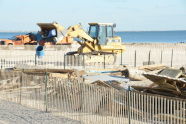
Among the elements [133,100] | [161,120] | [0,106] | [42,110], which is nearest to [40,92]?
[42,110]

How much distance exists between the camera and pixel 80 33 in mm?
32938

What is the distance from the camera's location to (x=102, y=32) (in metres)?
34.2

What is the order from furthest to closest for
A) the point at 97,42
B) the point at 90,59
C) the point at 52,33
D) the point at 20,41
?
the point at 20,41 → the point at 97,42 → the point at 52,33 → the point at 90,59

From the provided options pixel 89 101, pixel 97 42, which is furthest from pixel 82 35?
pixel 89 101

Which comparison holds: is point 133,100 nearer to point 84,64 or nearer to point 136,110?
point 136,110

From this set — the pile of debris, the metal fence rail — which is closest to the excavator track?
the metal fence rail

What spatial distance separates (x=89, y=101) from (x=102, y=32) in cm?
2056

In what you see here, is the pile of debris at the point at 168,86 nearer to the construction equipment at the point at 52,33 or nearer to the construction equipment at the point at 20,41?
the construction equipment at the point at 52,33

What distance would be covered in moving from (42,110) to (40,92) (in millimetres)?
834

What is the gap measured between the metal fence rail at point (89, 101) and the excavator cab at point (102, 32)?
1598 centimetres

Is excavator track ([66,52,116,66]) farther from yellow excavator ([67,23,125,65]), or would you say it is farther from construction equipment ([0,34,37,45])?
construction equipment ([0,34,37,45])

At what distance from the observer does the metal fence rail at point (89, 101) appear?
11.6 metres

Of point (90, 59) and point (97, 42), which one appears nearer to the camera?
point (90, 59)

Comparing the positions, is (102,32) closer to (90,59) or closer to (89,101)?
(90,59)
